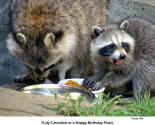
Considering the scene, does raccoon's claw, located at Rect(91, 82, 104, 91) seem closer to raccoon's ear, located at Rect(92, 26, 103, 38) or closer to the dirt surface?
raccoon's ear, located at Rect(92, 26, 103, 38)

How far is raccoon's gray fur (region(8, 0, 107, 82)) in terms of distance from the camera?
15.3ft

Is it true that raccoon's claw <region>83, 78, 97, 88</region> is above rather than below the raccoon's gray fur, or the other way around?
below

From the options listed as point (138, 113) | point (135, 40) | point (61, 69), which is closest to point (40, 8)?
point (61, 69)

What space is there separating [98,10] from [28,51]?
1801 millimetres

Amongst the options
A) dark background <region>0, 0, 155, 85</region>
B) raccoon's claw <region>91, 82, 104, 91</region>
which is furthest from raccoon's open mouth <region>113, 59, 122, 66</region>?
dark background <region>0, 0, 155, 85</region>

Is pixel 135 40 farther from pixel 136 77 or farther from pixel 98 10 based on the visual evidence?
pixel 98 10

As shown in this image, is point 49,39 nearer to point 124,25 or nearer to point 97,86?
point 97,86

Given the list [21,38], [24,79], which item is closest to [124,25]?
[21,38]

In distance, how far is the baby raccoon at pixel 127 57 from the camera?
4744 mm

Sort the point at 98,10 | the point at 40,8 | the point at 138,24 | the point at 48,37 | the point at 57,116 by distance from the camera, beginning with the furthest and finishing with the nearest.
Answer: the point at 98,10
the point at 138,24
the point at 40,8
the point at 48,37
the point at 57,116

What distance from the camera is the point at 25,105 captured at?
11.5ft

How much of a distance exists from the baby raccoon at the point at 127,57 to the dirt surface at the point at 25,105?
1.31 metres

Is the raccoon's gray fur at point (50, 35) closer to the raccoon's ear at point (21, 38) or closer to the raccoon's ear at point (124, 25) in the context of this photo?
the raccoon's ear at point (21, 38)

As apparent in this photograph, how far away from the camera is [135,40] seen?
4.99 meters
